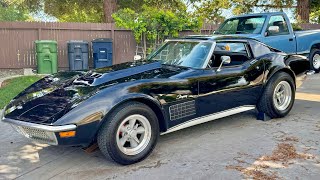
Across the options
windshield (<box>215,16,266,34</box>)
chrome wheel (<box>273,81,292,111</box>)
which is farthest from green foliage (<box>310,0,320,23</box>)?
chrome wheel (<box>273,81,292,111</box>)

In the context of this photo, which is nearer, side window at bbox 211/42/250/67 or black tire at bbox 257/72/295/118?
side window at bbox 211/42/250/67

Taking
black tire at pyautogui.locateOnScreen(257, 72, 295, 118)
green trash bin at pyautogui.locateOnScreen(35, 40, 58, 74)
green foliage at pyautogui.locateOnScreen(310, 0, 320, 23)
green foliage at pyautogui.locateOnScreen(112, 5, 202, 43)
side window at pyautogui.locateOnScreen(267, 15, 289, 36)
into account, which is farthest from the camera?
green foliage at pyautogui.locateOnScreen(310, 0, 320, 23)

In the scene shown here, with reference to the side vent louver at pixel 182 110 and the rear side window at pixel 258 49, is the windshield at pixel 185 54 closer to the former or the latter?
the side vent louver at pixel 182 110

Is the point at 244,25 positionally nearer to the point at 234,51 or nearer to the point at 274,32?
the point at 274,32

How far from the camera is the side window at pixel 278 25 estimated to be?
9461 millimetres

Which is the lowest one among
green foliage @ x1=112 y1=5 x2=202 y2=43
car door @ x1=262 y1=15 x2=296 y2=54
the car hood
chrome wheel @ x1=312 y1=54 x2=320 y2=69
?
the car hood

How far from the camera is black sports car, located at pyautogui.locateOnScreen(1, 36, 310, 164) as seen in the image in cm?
375

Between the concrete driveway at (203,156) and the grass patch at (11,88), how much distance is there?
2272 millimetres

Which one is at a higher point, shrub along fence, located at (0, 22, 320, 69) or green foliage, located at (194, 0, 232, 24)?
green foliage, located at (194, 0, 232, 24)

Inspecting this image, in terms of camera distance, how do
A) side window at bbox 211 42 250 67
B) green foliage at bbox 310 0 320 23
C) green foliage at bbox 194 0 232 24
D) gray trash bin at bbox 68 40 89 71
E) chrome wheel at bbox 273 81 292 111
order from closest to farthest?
side window at bbox 211 42 250 67
chrome wheel at bbox 273 81 292 111
gray trash bin at bbox 68 40 89 71
green foliage at bbox 310 0 320 23
green foliage at bbox 194 0 232 24

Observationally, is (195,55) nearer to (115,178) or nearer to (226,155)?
(226,155)

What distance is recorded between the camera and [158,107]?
421 centimetres

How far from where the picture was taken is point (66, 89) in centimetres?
423

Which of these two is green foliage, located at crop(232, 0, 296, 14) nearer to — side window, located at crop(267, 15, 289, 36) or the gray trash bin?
side window, located at crop(267, 15, 289, 36)
